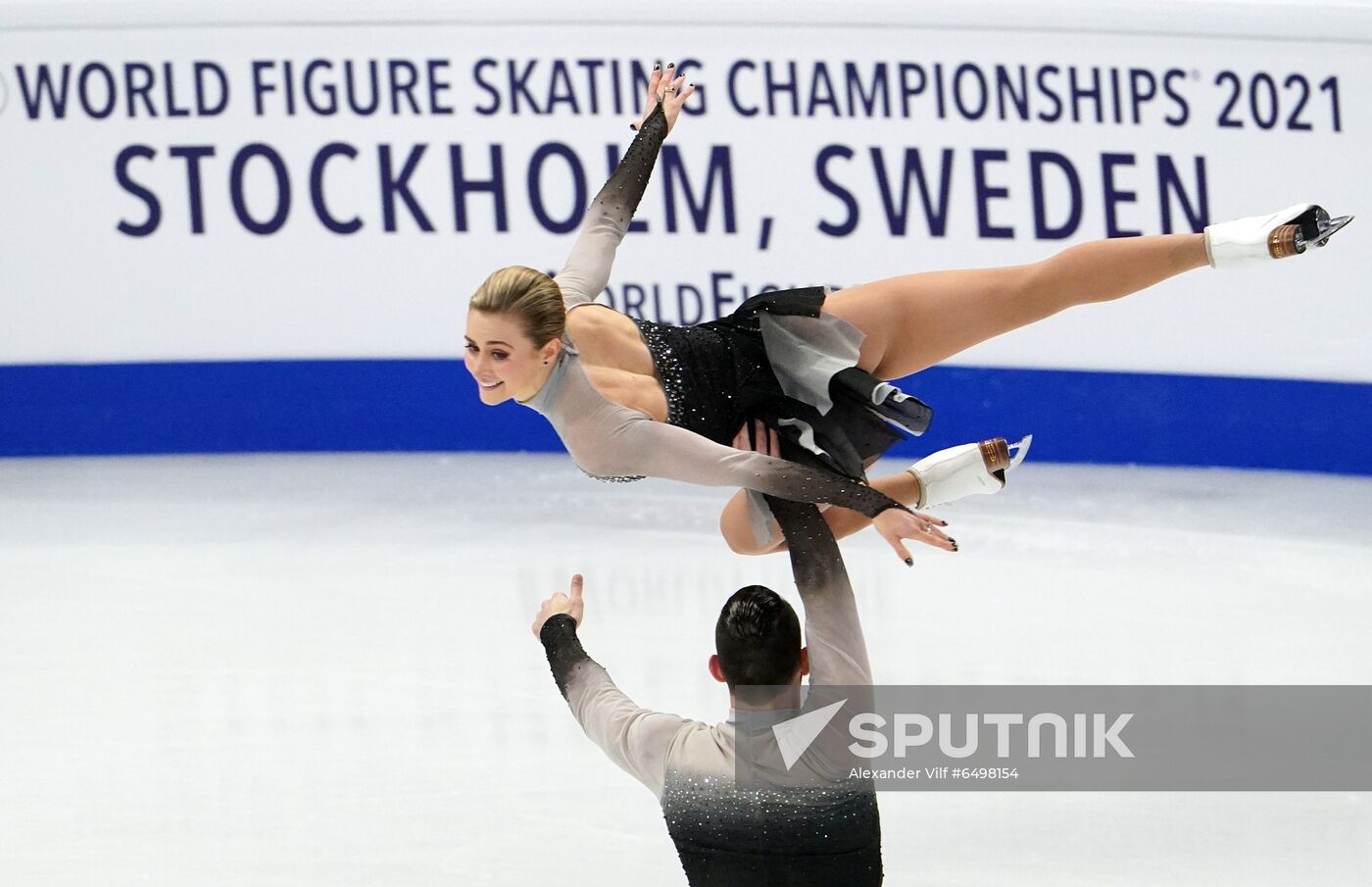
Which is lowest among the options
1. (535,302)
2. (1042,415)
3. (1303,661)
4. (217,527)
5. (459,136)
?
(1303,661)

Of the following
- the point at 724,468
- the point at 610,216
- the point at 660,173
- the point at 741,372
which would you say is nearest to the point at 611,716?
the point at 724,468

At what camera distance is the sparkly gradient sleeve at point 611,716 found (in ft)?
8.26

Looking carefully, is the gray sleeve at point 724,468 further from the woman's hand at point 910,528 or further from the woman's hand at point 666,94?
the woman's hand at point 666,94

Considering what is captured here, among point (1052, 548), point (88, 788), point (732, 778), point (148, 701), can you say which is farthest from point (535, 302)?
point (1052, 548)

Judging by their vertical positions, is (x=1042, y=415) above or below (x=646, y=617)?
above

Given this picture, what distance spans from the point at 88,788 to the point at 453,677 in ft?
3.21

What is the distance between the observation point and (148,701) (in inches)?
159

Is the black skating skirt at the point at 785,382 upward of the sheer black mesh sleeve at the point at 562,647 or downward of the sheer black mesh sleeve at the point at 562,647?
upward

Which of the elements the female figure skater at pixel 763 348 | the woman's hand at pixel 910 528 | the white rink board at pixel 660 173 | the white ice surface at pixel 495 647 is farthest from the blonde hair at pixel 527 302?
the white rink board at pixel 660 173

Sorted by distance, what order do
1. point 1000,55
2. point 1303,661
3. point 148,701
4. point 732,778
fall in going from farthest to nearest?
1. point 1000,55
2. point 1303,661
3. point 148,701
4. point 732,778

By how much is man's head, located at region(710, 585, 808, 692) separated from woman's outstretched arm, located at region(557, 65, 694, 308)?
0.98 metres

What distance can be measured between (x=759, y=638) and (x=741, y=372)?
3.30 ft

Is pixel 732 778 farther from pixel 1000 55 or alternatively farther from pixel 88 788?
pixel 1000 55

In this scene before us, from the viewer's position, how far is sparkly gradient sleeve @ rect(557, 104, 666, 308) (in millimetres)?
3215
